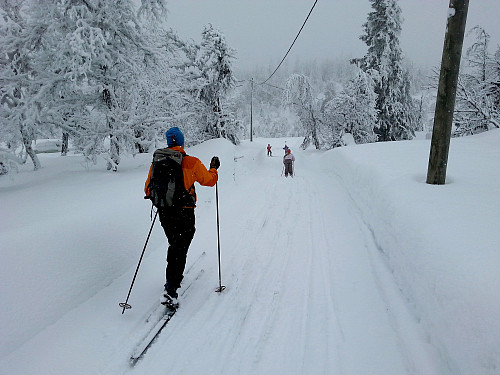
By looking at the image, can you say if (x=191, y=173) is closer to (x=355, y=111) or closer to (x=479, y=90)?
(x=479, y=90)

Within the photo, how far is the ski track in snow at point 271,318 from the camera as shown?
117 inches

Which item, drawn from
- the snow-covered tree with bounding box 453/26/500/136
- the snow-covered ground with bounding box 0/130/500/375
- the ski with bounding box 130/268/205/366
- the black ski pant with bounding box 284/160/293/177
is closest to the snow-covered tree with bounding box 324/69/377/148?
the snow-covered tree with bounding box 453/26/500/136

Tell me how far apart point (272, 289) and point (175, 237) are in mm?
1628

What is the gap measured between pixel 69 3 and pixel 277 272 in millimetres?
10932

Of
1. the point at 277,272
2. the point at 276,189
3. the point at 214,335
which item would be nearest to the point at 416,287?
the point at 277,272

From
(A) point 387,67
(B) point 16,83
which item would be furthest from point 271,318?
(A) point 387,67

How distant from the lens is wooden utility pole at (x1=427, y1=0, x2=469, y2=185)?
5.00 meters

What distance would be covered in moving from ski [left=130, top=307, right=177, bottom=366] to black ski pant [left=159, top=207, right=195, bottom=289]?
14.5 inches

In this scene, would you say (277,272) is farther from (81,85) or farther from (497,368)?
(81,85)

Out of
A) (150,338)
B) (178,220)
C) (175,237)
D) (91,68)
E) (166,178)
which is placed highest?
(91,68)

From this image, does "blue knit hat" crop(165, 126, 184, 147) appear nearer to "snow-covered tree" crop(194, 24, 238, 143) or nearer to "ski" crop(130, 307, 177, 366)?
"ski" crop(130, 307, 177, 366)

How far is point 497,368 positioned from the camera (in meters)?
2.25

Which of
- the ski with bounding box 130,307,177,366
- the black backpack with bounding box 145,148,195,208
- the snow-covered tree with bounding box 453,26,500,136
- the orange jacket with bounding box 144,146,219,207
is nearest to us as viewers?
the ski with bounding box 130,307,177,366

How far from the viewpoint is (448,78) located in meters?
5.21
